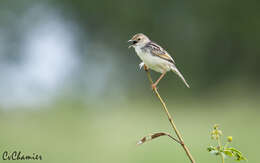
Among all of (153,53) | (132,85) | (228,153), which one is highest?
(132,85)

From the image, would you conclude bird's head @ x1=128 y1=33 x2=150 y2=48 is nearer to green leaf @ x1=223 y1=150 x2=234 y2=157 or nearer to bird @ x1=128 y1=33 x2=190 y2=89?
bird @ x1=128 y1=33 x2=190 y2=89

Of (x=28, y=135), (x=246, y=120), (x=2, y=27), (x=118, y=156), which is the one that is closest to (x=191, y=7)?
(x=2, y=27)

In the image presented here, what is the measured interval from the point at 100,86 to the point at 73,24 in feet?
14.6

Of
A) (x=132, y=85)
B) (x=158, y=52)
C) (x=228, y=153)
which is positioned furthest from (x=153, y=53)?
(x=132, y=85)

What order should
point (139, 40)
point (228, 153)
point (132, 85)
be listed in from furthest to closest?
1. point (132, 85)
2. point (139, 40)
3. point (228, 153)

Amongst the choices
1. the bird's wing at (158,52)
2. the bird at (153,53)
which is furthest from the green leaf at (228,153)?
the bird's wing at (158,52)

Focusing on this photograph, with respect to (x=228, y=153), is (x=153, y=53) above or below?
above

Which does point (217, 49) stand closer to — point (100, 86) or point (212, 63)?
point (212, 63)

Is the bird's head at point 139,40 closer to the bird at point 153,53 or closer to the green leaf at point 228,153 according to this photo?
the bird at point 153,53

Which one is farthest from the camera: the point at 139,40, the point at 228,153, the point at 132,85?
the point at 132,85

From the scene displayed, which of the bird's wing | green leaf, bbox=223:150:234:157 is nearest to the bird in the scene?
the bird's wing

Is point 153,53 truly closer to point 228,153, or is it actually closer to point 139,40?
point 139,40

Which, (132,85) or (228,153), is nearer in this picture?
(228,153)

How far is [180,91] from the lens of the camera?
14.2 metres
